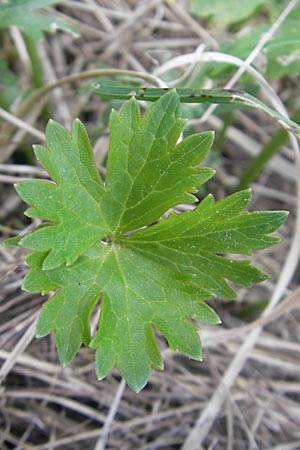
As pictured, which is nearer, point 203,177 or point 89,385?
point 203,177

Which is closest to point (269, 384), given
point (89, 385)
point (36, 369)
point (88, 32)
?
point (89, 385)

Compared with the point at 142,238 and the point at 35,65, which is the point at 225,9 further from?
the point at 142,238

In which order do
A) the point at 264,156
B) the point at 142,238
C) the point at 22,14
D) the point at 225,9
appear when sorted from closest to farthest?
the point at 142,238 → the point at 22,14 → the point at 264,156 → the point at 225,9

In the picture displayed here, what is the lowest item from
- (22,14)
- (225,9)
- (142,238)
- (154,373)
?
(154,373)

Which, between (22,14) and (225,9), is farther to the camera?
(225,9)

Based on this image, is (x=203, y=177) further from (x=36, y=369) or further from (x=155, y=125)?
(x=36, y=369)

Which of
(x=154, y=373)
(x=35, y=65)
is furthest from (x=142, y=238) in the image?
(x=35, y=65)

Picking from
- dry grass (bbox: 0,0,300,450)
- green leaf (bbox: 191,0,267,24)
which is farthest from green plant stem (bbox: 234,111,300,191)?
green leaf (bbox: 191,0,267,24)
